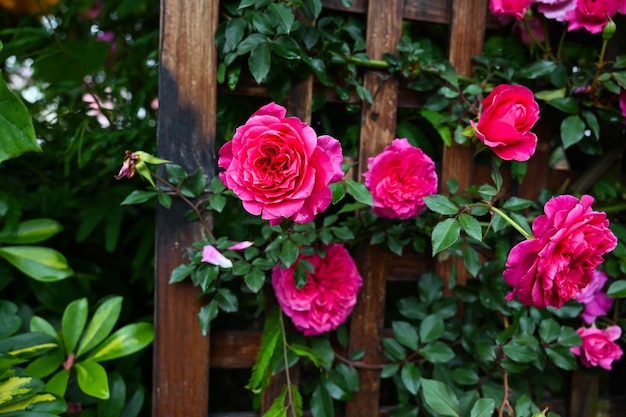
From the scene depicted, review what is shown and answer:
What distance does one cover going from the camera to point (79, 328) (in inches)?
38.8

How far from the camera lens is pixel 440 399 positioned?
2.85 feet

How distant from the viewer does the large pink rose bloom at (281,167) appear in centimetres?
70

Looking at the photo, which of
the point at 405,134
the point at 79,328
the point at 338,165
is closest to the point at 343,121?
the point at 405,134

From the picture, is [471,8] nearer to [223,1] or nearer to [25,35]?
[223,1]

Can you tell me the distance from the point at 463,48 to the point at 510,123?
0.29 m

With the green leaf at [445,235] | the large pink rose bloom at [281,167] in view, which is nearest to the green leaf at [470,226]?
the green leaf at [445,235]

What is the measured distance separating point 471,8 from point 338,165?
541 millimetres

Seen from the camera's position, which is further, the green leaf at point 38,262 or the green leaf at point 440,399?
the green leaf at point 38,262

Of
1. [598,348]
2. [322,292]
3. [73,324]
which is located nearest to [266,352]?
[322,292]

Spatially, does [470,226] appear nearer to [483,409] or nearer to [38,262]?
[483,409]

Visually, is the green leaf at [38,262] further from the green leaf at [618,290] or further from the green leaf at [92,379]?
the green leaf at [618,290]

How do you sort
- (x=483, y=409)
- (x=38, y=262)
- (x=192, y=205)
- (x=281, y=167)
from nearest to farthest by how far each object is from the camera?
(x=281, y=167) < (x=483, y=409) < (x=192, y=205) < (x=38, y=262)

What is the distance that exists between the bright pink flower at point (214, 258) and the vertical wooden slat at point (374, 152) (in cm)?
30

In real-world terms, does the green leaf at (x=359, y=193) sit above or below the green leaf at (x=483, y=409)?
above
